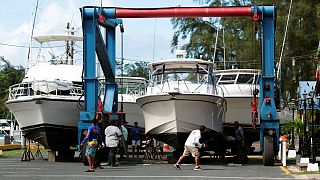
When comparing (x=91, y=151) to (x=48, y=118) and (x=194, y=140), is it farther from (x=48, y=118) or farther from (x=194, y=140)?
(x=48, y=118)

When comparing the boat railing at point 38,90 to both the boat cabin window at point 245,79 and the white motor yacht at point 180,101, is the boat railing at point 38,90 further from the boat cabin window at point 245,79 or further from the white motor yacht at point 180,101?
the boat cabin window at point 245,79

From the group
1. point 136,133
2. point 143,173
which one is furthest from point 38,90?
point 143,173

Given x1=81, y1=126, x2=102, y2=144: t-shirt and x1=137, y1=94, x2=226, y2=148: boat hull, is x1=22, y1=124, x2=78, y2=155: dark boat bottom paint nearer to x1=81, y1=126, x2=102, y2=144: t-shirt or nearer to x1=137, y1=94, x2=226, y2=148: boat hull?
x1=137, y1=94, x2=226, y2=148: boat hull

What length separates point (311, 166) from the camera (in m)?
18.6

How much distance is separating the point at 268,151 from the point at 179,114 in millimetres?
3175

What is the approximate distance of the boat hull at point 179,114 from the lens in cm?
2214

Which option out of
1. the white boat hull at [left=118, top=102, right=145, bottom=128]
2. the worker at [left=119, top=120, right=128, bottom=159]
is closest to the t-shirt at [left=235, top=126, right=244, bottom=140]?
the worker at [left=119, top=120, right=128, bottom=159]

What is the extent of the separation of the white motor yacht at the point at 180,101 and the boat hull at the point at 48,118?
323cm

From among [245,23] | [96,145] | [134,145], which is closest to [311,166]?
[96,145]

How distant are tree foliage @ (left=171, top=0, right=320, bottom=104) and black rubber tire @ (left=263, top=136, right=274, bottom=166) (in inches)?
745

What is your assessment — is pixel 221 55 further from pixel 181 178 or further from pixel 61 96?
pixel 181 178

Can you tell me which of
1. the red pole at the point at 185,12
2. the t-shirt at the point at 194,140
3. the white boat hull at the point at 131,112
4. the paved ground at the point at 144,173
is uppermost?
the red pole at the point at 185,12

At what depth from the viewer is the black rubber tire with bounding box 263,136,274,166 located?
72.0 feet

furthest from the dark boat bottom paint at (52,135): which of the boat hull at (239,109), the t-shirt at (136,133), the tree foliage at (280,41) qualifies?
the tree foliage at (280,41)
